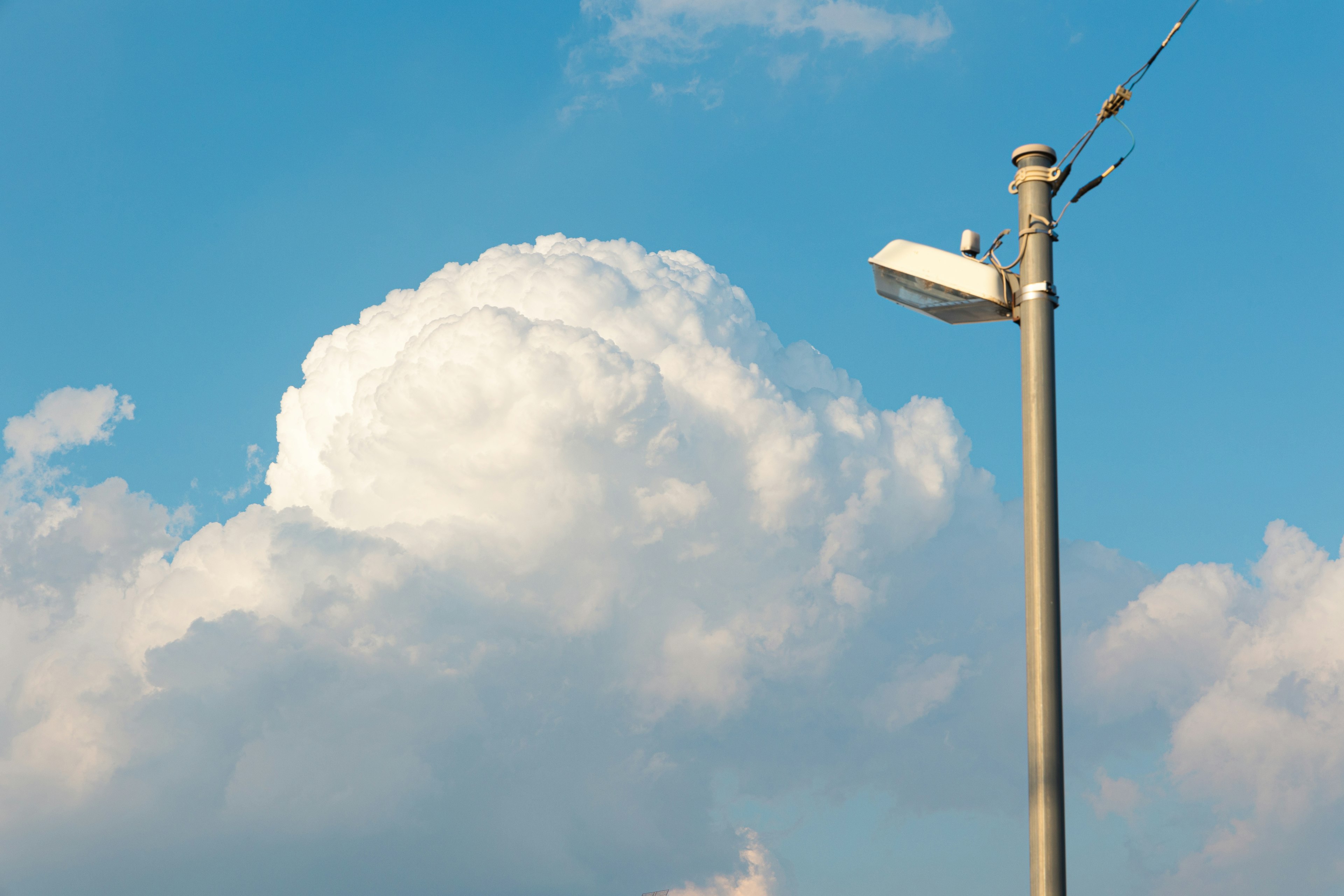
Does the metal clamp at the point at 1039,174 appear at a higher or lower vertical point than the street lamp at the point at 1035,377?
higher

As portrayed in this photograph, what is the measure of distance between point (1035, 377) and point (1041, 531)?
105 centimetres

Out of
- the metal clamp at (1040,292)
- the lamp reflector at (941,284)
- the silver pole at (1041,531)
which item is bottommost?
the silver pole at (1041,531)

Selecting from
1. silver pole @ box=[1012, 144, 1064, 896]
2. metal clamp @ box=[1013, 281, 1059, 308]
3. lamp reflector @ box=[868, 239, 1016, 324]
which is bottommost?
silver pole @ box=[1012, 144, 1064, 896]

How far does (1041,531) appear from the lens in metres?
7.34

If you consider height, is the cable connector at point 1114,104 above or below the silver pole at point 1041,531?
above

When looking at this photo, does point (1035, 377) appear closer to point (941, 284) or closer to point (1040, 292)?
point (1040, 292)

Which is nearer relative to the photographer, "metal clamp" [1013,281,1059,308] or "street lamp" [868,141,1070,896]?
"street lamp" [868,141,1070,896]

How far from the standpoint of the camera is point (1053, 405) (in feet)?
24.9

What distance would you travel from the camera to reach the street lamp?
693 centimetres

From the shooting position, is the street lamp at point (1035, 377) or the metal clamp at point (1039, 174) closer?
the street lamp at point (1035, 377)

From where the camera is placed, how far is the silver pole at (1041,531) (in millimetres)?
6891

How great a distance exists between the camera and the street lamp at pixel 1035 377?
6926 mm

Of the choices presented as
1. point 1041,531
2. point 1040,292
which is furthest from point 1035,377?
point 1041,531

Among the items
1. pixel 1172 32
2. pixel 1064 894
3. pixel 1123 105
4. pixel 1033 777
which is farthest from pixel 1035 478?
pixel 1172 32
